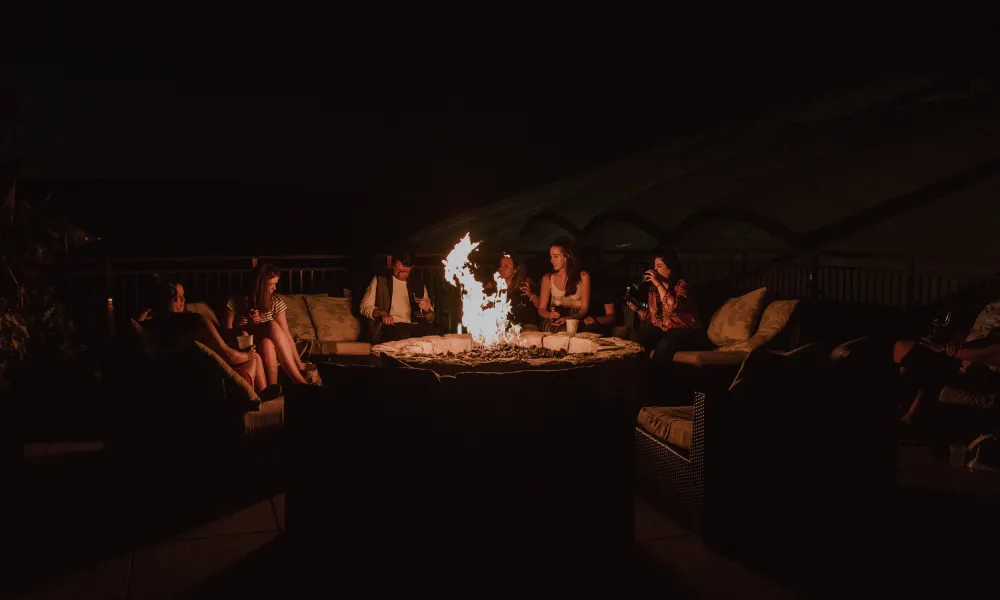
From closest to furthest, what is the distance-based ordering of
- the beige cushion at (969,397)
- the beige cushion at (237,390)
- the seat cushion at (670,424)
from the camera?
the seat cushion at (670,424) → the beige cushion at (237,390) → the beige cushion at (969,397)

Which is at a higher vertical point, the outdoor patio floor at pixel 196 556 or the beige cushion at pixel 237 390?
the beige cushion at pixel 237 390

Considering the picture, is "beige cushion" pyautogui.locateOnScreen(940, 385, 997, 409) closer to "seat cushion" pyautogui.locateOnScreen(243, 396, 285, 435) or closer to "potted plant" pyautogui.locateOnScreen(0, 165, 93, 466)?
"seat cushion" pyautogui.locateOnScreen(243, 396, 285, 435)

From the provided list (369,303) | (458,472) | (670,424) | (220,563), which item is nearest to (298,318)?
(369,303)

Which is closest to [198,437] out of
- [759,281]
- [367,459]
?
[367,459]

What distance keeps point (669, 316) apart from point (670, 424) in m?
2.96

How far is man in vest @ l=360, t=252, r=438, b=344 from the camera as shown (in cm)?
797

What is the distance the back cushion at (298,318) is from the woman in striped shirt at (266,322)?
1441 mm

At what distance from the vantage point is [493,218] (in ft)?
58.7

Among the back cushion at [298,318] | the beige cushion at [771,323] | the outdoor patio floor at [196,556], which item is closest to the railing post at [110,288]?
the back cushion at [298,318]

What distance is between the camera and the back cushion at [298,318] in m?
7.91

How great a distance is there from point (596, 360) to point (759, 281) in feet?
26.1

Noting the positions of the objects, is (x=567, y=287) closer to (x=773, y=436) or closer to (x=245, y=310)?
(x=245, y=310)

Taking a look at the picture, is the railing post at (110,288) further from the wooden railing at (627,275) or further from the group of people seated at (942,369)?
the group of people seated at (942,369)

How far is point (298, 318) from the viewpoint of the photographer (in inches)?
315
